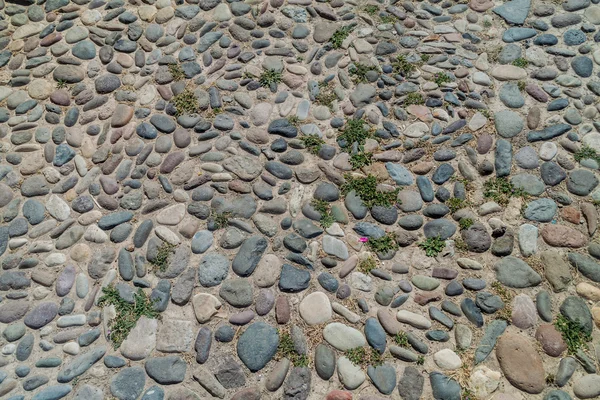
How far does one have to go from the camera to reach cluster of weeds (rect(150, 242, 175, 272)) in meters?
4.98

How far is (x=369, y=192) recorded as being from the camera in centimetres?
535

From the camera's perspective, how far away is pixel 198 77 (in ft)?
20.9

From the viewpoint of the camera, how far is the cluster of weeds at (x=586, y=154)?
5.42 meters

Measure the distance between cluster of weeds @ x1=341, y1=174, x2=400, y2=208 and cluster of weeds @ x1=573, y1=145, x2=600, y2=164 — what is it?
1.81m

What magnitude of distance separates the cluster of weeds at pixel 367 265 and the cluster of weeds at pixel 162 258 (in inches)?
68.0

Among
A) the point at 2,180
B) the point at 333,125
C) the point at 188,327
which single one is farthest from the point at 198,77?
the point at 188,327

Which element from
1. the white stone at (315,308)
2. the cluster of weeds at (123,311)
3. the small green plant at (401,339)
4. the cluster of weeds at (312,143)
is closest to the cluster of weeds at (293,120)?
the cluster of weeds at (312,143)

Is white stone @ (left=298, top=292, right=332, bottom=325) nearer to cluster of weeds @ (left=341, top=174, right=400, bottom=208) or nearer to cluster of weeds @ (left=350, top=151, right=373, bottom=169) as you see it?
cluster of weeds @ (left=341, top=174, right=400, bottom=208)

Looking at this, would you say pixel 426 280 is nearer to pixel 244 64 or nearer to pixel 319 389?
pixel 319 389

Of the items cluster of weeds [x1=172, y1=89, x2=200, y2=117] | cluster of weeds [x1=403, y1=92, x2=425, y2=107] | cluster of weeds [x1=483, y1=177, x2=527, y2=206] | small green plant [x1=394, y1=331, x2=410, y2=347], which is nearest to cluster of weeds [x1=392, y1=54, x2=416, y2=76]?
cluster of weeds [x1=403, y1=92, x2=425, y2=107]

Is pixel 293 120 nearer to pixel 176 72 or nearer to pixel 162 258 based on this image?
pixel 176 72

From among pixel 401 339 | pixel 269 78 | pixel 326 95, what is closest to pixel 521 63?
pixel 326 95

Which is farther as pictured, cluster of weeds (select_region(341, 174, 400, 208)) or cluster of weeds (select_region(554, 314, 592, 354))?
cluster of weeds (select_region(341, 174, 400, 208))

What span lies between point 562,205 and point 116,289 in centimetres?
415
